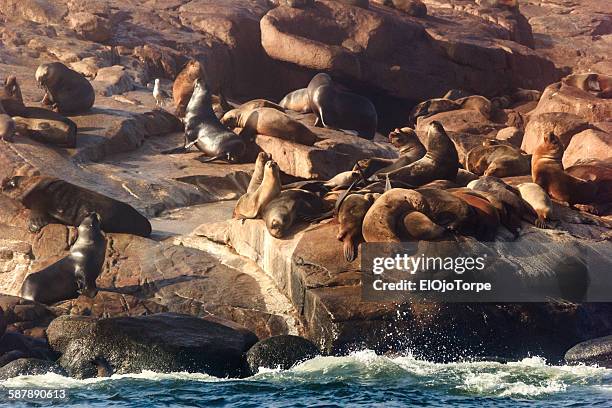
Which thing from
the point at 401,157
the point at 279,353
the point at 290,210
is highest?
the point at 401,157

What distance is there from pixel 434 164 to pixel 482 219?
7.84ft

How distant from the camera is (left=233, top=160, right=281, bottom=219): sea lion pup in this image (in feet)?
45.9

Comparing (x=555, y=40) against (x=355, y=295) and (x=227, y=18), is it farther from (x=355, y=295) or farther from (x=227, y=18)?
(x=355, y=295)

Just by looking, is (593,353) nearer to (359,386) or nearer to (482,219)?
(482,219)

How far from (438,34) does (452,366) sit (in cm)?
1903

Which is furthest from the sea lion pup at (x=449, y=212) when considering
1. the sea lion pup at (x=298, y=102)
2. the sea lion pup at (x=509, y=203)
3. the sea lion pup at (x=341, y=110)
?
the sea lion pup at (x=298, y=102)

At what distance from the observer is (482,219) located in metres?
12.6

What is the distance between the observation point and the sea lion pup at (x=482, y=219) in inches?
492

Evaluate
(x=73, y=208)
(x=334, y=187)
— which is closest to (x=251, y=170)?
(x=334, y=187)

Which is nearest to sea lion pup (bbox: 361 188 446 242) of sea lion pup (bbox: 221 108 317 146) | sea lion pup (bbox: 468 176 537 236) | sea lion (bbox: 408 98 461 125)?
sea lion pup (bbox: 468 176 537 236)

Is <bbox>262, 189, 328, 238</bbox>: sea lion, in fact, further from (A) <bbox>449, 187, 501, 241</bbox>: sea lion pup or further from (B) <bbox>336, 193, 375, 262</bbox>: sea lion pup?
(A) <bbox>449, 187, 501, 241</bbox>: sea lion pup

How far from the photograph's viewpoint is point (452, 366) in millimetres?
11266

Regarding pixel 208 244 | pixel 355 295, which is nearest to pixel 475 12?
pixel 208 244

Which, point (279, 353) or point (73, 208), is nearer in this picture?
point (279, 353)
